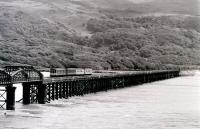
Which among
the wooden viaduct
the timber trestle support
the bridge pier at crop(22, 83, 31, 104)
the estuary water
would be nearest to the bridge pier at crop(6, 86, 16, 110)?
the wooden viaduct

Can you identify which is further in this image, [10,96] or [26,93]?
[26,93]

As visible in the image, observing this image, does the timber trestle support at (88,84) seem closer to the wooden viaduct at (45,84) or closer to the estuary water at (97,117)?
the wooden viaduct at (45,84)

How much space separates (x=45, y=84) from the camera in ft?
174

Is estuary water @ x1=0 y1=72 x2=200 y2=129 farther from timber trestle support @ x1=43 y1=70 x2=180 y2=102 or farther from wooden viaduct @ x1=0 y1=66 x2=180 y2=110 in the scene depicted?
timber trestle support @ x1=43 y1=70 x2=180 y2=102

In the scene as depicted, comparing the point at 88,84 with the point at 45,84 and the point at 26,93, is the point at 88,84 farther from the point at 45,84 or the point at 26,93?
the point at 26,93

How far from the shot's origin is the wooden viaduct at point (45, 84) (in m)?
44.3

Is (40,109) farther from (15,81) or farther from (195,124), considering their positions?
(195,124)

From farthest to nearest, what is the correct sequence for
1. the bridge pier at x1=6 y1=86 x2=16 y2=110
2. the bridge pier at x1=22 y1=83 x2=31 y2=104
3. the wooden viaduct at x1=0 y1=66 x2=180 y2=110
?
the bridge pier at x1=22 y1=83 x2=31 y2=104 < the wooden viaduct at x1=0 y1=66 x2=180 y2=110 < the bridge pier at x1=6 y1=86 x2=16 y2=110

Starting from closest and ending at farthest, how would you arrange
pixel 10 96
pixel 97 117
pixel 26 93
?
pixel 97 117 < pixel 10 96 < pixel 26 93

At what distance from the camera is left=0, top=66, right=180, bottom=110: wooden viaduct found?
1745 inches

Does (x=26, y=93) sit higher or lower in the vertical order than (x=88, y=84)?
higher

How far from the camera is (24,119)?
39938 millimetres

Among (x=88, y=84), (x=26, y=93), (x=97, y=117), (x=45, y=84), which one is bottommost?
(x=97, y=117)

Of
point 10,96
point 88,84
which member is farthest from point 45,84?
point 88,84
